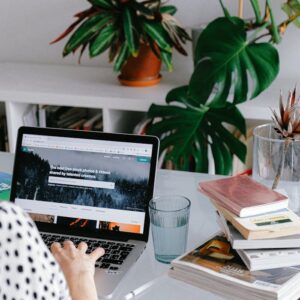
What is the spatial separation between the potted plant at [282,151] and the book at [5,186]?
25.4 inches

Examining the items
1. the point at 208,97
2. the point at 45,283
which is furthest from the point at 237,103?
the point at 45,283

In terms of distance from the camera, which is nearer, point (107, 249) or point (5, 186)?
point (107, 249)

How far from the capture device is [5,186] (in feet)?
5.47

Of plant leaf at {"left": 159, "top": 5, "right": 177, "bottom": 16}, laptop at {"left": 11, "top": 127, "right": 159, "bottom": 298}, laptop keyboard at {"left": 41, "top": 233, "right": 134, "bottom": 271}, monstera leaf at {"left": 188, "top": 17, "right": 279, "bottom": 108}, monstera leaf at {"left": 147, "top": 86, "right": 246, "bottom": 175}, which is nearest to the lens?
laptop keyboard at {"left": 41, "top": 233, "right": 134, "bottom": 271}

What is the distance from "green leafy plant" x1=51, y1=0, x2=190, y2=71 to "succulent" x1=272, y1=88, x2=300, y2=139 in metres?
1.12

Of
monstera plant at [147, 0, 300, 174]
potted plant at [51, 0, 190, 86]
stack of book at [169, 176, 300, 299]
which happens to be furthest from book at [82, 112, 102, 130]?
stack of book at [169, 176, 300, 299]

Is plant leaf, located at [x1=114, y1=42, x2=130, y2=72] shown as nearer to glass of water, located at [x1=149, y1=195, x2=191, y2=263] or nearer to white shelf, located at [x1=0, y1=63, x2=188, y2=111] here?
white shelf, located at [x1=0, y1=63, x2=188, y2=111]

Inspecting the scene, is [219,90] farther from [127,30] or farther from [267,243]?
[267,243]

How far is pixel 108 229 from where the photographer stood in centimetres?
139

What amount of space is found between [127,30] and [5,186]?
99cm

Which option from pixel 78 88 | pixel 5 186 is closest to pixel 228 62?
pixel 78 88

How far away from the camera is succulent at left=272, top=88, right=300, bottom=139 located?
4.53 feet

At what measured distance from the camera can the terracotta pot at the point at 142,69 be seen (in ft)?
8.63

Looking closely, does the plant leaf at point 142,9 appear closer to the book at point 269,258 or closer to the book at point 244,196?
the book at point 244,196
